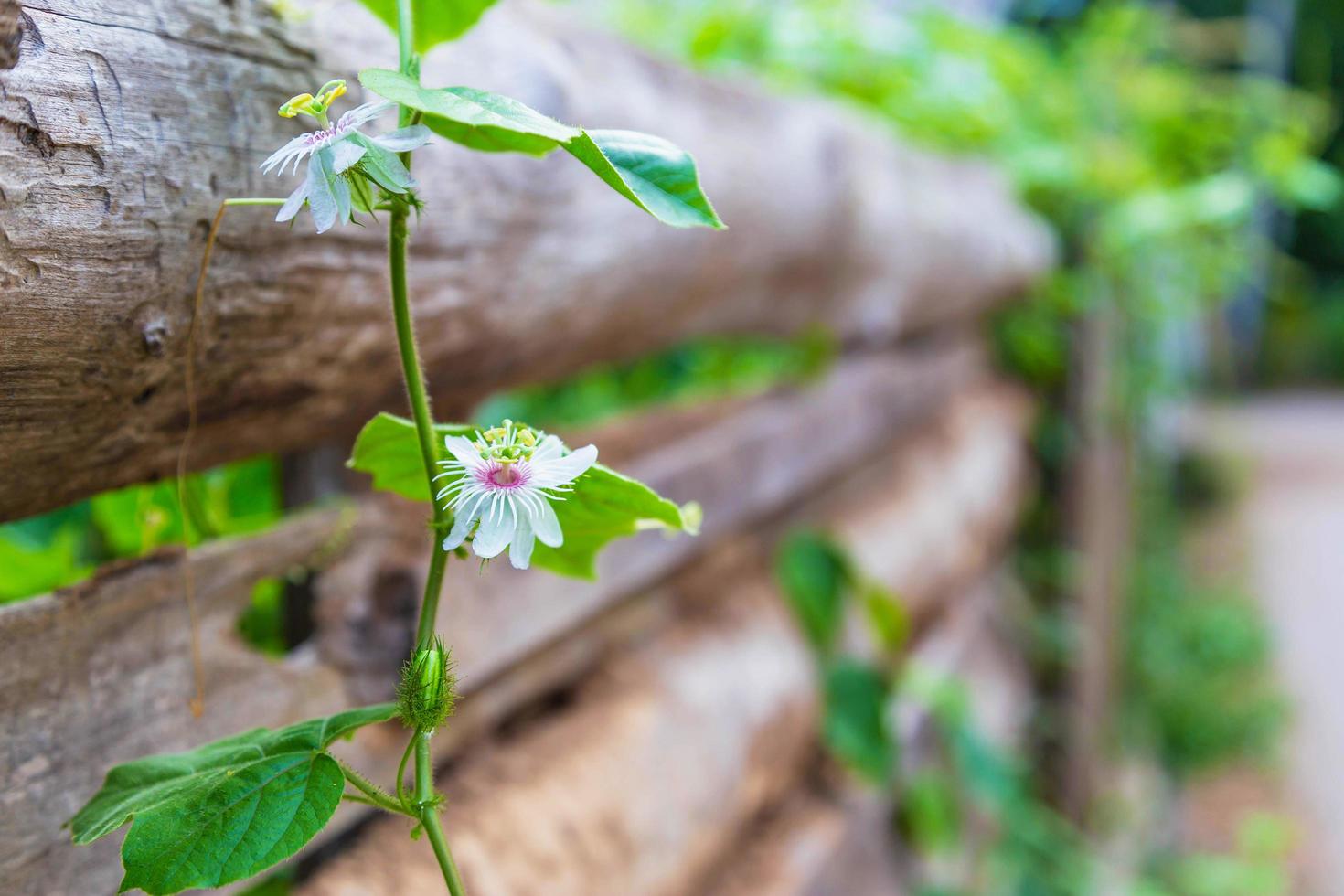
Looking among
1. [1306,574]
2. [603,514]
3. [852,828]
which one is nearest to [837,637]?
[852,828]

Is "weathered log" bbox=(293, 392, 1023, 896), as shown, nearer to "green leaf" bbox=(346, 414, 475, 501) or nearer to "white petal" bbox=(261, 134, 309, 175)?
"green leaf" bbox=(346, 414, 475, 501)

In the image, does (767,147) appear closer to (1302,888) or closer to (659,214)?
(659,214)

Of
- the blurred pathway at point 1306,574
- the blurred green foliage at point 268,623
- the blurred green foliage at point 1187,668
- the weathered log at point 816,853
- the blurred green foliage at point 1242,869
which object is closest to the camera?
the blurred green foliage at point 268,623

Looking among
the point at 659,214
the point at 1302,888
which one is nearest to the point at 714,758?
the point at 659,214

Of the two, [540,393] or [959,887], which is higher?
[540,393]

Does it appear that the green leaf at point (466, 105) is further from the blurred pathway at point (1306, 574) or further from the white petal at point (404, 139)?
the blurred pathway at point (1306, 574)

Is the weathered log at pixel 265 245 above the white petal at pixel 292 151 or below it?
below

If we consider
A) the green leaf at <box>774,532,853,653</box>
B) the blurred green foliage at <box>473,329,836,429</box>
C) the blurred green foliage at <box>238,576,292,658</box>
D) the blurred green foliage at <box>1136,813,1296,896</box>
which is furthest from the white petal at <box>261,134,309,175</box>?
the blurred green foliage at <box>1136,813,1296,896</box>

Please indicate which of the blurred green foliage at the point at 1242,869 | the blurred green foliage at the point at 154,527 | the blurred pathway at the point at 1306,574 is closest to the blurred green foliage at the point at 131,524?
the blurred green foliage at the point at 154,527
